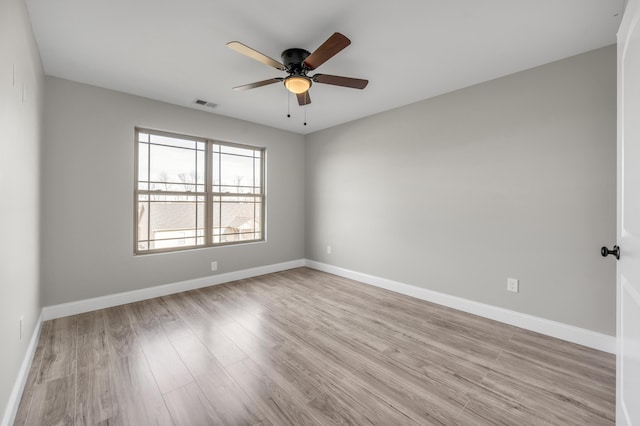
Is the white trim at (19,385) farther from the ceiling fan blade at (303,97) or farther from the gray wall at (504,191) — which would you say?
the gray wall at (504,191)

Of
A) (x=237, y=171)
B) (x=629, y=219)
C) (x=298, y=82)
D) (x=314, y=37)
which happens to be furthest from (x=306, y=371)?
(x=237, y=171)

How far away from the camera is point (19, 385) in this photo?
1693 mm

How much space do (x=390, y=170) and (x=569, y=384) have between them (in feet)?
9.24

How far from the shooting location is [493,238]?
291cm

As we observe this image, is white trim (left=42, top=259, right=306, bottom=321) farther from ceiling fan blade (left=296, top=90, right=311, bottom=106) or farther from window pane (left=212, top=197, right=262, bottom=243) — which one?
ceiling fan blade (left=296, top=90, right=311, bottom=106)

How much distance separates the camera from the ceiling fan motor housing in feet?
7.57

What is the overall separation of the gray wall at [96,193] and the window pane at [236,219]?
0.39m

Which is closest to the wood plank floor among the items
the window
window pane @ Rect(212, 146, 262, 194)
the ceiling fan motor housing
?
the window

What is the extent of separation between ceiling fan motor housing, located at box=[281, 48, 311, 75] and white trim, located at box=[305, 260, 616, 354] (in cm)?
298

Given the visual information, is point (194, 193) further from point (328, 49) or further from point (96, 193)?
point (328, 49)

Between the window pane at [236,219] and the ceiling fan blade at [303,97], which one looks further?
the window pane at [236,219]

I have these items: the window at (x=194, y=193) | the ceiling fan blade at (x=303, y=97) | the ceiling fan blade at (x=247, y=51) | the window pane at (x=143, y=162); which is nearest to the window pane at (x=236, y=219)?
the window at (x=194, y=193)

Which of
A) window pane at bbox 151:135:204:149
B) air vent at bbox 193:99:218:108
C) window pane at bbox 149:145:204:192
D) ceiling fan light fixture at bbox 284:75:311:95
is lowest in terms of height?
window pane at bbox 149:145:204:192

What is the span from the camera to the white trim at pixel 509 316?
91.0 inches
